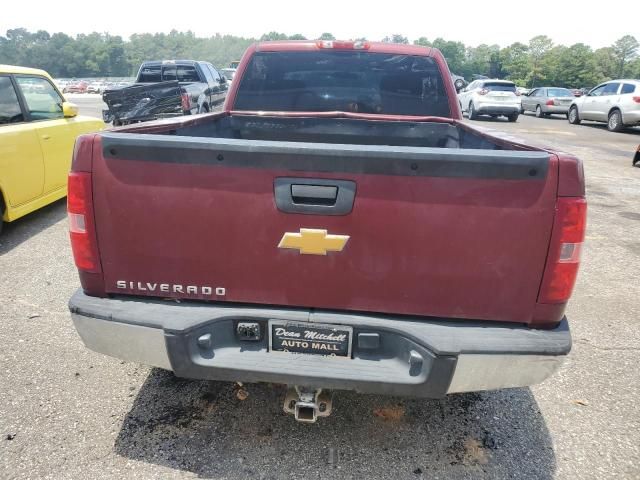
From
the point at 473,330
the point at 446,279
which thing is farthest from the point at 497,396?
the point at 446,279

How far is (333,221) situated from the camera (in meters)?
2.03

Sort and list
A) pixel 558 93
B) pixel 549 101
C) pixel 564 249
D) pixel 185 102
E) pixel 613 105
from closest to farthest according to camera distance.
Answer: pixel 564 249, pixel 185 102, pixel 613 105, pixel 549 101, pixel 558 93

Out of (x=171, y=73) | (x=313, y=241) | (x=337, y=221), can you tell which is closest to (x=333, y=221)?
(x=337, y=221)

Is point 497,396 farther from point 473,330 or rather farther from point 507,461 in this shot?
point 473,330

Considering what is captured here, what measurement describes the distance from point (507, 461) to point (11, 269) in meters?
4.63

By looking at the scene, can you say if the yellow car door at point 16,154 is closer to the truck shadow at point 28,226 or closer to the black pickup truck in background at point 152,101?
the truck shadow at point 28,226

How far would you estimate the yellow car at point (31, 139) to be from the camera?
526 centimetres

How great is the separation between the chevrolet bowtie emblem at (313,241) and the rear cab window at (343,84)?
94.4 inches

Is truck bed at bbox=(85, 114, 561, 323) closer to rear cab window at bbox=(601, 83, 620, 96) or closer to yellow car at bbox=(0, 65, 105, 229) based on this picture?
yellow car at bbox=(0, 65, 105, 229)

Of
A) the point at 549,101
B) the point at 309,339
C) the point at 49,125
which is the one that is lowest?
the point at 549,101

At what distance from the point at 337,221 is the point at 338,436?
1.29m

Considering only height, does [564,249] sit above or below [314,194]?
below

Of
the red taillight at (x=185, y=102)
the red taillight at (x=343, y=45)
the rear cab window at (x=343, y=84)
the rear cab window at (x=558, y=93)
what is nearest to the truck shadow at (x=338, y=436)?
the rear cab window at (x=343, y=84)

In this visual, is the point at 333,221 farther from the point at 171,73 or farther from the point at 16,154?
the point at 171,73
